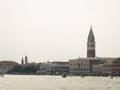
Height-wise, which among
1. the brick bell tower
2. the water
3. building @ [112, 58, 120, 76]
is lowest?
the water

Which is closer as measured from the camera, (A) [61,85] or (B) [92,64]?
(A) [61,85]

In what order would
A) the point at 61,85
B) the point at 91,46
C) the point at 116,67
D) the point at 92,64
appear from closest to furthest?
the point at 61,85 → the point at 116,67 → the point at 92,64 → the point at 91,46

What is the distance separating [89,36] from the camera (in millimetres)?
170500

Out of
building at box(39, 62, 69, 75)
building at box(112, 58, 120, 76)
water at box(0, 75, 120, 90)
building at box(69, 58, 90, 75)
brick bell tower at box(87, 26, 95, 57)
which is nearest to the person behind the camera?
water at box(0, 75, 120, 90)

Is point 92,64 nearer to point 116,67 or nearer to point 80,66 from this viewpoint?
point 80,66

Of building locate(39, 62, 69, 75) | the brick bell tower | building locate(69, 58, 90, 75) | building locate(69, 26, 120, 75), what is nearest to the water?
building locate(69, 26, 120, 75)

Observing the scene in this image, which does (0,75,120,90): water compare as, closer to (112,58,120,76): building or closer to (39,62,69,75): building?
(112,58,120,76): building

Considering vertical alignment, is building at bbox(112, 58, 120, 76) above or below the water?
above

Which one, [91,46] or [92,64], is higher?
[91,46]

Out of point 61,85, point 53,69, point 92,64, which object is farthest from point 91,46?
point 61,85

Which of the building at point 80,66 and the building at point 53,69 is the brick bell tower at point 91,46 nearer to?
the building at point 80,66


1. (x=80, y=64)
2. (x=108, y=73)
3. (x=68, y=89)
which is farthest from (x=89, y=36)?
(x=68, y=89)

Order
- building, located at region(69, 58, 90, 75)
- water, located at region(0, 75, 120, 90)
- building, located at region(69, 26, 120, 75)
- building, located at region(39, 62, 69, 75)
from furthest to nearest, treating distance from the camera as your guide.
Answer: building, located at region(39, 62, 69, 75) < building, located at region(69, 58, 90, 75) < building, located at region(69, 26, 120, 75) < water, located at region(0, 75, 120, 90)

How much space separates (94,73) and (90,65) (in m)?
3.84
